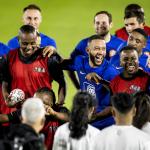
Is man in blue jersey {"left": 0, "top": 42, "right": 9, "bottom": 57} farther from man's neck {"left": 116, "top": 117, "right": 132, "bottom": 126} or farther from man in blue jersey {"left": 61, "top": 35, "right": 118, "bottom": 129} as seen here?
man's neck {"left": 116, "top": 117, "right": 132, "bottom": 126}

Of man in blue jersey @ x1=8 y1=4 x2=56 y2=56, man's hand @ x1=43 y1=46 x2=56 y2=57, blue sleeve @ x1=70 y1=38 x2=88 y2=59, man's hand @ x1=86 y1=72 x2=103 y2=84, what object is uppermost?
man in blue jersey @ x1=8 y1=4 x2=56 y2=56

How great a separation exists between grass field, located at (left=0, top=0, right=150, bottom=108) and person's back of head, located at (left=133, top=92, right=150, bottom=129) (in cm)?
550

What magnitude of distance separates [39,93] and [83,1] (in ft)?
17.2

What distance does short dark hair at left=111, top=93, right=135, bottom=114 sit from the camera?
5473 mm

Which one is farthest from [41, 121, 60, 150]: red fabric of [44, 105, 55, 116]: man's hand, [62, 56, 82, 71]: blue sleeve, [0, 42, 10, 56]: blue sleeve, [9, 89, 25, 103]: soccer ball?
[0, 42, 10, 56]: blue sleeve

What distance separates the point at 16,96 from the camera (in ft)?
23.4

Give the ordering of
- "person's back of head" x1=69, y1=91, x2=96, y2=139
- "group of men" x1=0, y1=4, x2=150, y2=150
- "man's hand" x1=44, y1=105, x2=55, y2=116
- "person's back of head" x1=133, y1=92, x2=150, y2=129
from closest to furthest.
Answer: "person's back of head" x1=69, y1=91, x2=96, y2=139 < "person's back of head" x1=133, y1=92, x2=150, y2=129 < "man's hand" x1=44, y1=105, x2=55, y2=116 < "group of men" x1=0, y1=4, x2=150, y2=150

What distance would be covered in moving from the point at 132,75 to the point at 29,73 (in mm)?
1091

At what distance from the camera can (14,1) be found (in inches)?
459

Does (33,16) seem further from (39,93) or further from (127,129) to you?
(127,129)

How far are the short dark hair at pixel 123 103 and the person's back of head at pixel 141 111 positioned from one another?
0.29 meters

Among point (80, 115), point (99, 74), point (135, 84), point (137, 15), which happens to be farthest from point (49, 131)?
point (137, 15)

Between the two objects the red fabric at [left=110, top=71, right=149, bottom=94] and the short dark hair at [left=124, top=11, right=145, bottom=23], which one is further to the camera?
the short dark hair at [left=124, top=11, right=145, bottom=23]

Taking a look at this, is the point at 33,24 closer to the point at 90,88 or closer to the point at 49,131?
the point at 90,88
